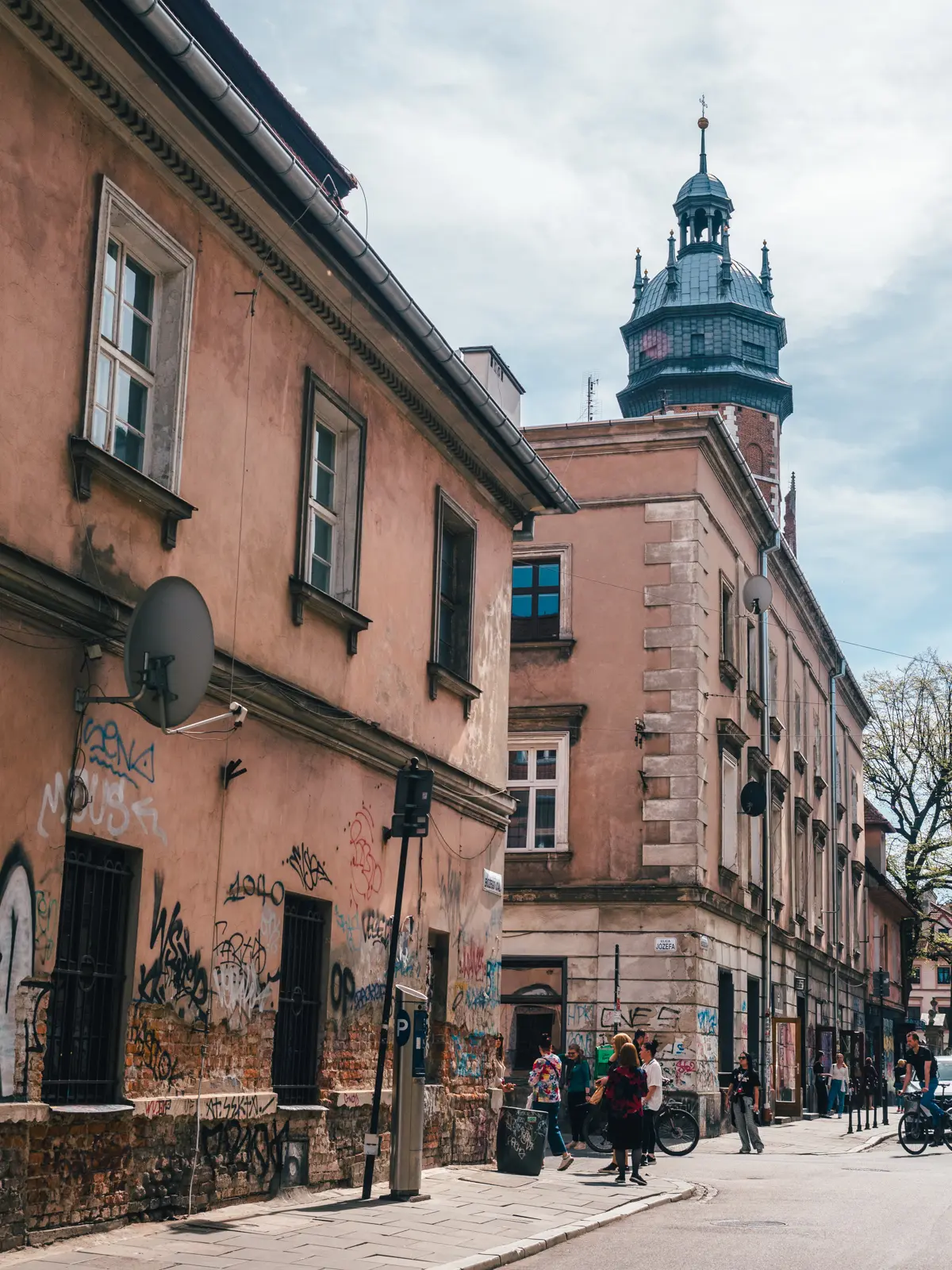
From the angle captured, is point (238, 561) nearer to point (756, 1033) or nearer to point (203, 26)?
point (203, 26)

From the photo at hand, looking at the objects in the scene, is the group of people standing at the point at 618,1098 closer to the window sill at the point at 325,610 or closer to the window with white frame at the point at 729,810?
the window sill at the point at 325,610

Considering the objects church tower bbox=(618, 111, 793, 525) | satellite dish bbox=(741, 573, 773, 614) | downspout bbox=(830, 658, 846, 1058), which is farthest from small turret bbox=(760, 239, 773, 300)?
satellite dish bbox=(741, 573, 773, 614)

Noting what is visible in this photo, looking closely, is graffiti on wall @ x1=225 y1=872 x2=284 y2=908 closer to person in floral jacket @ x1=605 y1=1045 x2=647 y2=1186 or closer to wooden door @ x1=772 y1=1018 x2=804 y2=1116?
person in floral jacket @ x1=605 y1=1045 x2=647 y2=1186

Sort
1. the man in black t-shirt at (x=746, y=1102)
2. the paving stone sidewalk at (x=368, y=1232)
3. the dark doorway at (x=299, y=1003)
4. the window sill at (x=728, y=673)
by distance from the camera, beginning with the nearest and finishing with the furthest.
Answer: the paving stone sidewalk at (x=368, y=1232), the dark doorway at (x=299, y=1003), the man in black t-shirt at (x=746, y=1102), the window sill at (x=728, y=673)

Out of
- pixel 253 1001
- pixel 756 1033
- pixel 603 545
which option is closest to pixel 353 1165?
pixel 253 1001

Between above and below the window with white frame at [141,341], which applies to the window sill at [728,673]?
above

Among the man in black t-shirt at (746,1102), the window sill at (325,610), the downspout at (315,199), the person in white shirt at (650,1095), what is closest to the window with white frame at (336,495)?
the window sill at (325,610)

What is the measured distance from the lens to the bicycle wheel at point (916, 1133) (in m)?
24.5

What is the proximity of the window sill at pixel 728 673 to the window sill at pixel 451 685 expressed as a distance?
43.5ft

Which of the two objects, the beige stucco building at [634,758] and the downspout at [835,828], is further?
the downspout at [835,828]

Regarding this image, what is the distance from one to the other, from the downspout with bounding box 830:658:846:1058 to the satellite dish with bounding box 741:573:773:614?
14401 millimetres

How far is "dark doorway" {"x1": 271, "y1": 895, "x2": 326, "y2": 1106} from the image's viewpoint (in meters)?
13.7

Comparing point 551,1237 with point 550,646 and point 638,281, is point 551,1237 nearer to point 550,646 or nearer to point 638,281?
point 550,646

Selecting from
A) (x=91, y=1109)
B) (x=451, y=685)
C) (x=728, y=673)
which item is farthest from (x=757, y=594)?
(x=91, y=1109)
